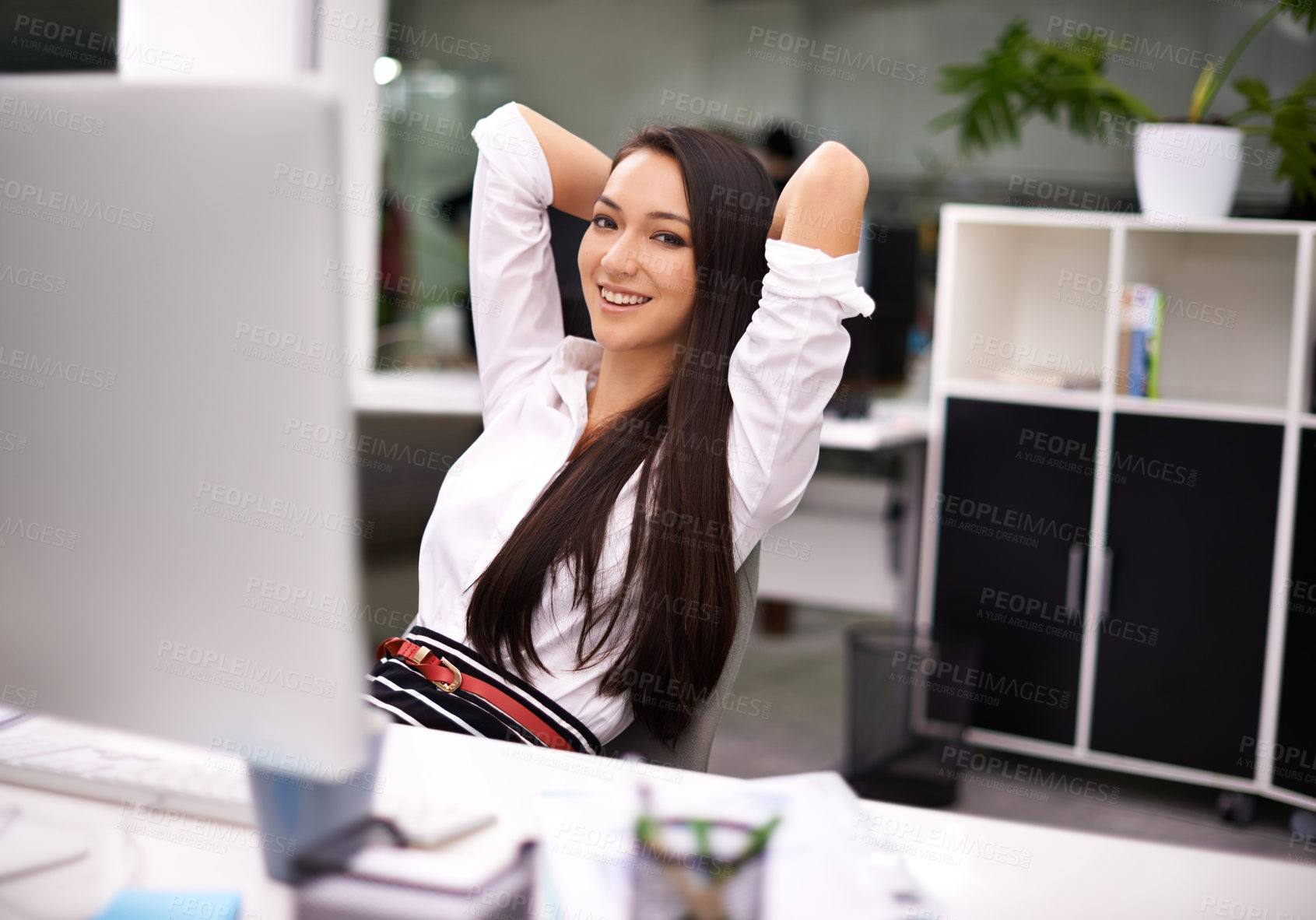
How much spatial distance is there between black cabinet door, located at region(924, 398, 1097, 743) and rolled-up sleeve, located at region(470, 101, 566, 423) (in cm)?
176

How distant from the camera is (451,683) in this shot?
122 cm

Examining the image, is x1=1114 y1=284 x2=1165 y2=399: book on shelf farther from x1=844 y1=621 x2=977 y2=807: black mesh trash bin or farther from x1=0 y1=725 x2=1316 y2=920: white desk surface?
x1=0 y1=725 x2=1316 y2=920: white desk surface

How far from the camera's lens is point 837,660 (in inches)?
159

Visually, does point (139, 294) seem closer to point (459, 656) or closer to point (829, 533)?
point (459, 656)

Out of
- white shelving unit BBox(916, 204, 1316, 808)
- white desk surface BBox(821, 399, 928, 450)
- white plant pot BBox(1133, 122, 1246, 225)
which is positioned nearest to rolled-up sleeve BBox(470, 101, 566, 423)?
white desk surface BBox(821, 399, 928, 450)

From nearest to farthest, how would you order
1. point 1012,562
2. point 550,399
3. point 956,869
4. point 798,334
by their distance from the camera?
point 956,869 < point 798,334 < point 550,399 < point 1012,562

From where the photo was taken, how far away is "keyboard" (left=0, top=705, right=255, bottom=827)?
2.70 feet

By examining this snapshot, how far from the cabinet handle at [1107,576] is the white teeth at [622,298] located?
1.91m

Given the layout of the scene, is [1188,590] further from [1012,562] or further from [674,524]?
[674,524]

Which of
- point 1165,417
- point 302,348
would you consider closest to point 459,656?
point 302,348

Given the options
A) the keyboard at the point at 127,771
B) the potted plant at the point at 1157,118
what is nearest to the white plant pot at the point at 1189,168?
the potted plant at the point at 1157,118

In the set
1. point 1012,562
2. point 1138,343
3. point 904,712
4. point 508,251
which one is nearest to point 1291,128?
point 1138,343

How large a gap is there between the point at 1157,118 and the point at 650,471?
2.12 meters

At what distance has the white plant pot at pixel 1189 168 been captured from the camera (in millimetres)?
2660
